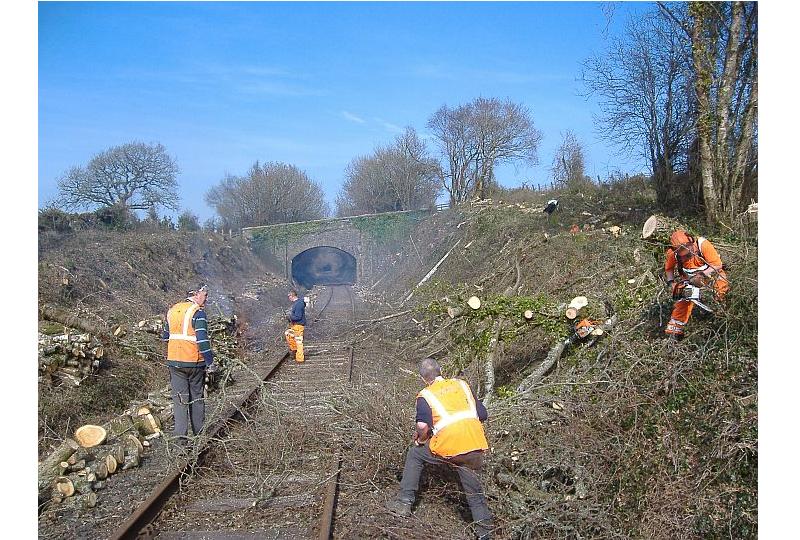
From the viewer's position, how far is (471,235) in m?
24.4

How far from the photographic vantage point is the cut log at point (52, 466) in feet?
19.8

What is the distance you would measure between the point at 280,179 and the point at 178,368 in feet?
155

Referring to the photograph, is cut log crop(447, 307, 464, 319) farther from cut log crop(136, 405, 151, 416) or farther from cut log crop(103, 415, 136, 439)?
cut log crop(103, 415, 136, 439)

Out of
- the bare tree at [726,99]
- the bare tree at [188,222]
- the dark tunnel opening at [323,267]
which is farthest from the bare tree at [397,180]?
the bare tree at [726,99]

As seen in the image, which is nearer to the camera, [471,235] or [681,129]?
[681,129]

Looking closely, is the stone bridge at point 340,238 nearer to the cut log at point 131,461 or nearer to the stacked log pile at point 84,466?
the stacked log pile at point 84,466

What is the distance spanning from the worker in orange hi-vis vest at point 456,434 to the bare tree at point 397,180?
42270mm

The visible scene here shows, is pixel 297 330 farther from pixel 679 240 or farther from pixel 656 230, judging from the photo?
pixel 679 240

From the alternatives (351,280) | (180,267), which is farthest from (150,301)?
(351,280)

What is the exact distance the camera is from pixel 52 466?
21.0ft

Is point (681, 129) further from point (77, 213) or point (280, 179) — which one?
point (280, 179)

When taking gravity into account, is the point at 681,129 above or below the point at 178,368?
above

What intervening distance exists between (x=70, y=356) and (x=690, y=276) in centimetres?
A: 920

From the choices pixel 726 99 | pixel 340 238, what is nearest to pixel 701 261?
pixel 726 99
